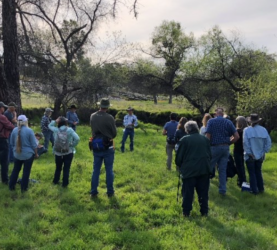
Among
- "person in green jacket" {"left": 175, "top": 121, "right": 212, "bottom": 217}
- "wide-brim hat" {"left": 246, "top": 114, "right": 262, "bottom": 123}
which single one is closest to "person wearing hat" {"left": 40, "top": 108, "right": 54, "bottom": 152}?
"person in green jacket" {"left": 175, "top": 121, "right": 212, "bottom": 217}

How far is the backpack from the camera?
→ 7137mm

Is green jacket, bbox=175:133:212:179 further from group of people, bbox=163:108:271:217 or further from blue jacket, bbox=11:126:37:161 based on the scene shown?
blue jacket, bbox=11:126:37:161

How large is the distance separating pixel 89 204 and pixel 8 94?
7127 mm

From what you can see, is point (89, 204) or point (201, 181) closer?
point (201, 181)

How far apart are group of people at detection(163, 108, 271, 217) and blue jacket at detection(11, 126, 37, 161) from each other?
3.38 meters

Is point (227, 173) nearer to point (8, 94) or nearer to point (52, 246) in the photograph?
point (52, 246)

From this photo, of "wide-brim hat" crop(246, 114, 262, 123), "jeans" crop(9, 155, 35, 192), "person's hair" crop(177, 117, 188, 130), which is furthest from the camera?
"person's hair" crop(177, 117, 188, 130)

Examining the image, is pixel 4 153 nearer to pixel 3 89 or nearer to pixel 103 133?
pixel 103 133

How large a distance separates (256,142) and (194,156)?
97.4 inches

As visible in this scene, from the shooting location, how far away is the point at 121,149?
43.1 ft

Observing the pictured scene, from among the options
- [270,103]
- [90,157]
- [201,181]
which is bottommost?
[90,157]

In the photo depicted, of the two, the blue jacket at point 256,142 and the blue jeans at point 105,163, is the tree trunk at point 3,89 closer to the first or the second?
the blue jeans at point 105,163

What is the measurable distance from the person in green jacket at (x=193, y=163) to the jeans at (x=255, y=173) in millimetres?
2122

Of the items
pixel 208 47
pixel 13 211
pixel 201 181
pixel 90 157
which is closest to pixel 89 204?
pixel 13 211
